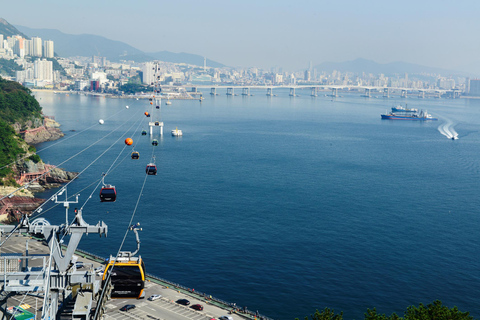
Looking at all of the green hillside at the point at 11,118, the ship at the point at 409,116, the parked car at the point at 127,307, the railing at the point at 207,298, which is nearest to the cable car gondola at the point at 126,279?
the parked car at the point at 127,307

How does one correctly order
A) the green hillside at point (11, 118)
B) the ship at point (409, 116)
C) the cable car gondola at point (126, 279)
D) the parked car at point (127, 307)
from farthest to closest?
the ship at point (409, 116) → the green hillside at point (11, 118) → the parked car at point (127, 307) → the cable car gondola at point (126, 279)

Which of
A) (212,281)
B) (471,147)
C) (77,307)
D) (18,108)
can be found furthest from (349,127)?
(77,307)

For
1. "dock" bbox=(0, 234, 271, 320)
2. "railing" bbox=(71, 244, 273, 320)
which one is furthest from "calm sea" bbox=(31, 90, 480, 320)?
"dock" bbox=(0, 234, 271, 320)

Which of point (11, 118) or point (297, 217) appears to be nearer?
point (297, 217)

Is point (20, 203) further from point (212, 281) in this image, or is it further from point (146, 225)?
point (212, 281)

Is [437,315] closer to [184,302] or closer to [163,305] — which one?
[184,302]

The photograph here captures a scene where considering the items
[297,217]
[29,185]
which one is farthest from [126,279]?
[29,185]

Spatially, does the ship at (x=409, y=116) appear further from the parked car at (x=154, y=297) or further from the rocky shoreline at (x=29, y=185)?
the parked car at (x=154, y=297)

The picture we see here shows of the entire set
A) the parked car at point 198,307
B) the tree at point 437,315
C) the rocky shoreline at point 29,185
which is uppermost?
the tree at point 437,315
